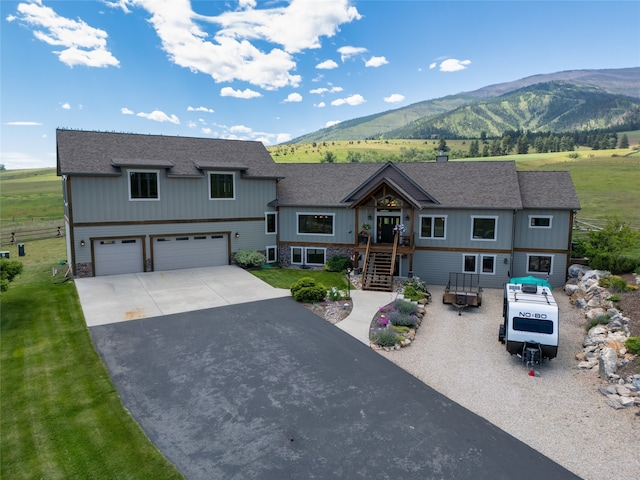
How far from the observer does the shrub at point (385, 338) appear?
44.4ft

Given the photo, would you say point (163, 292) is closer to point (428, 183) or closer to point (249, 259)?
point (249, 259)

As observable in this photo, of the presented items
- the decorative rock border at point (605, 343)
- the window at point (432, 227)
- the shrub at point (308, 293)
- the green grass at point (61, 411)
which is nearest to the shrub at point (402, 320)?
the shrub at point (308, 293)

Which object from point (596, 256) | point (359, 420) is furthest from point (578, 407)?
point (596, 256)

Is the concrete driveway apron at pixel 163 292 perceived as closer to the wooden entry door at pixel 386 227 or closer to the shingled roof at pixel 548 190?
the wooden entry door at pixel 386 227

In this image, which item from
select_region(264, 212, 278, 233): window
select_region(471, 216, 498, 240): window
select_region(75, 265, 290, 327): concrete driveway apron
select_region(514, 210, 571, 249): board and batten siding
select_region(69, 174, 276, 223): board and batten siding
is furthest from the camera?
select_region(264, 212, 278, 233): window

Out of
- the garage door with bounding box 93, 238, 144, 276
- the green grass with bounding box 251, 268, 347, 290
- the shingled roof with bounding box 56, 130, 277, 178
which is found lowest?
the green grass with bounding box 251, 268, 347, 290

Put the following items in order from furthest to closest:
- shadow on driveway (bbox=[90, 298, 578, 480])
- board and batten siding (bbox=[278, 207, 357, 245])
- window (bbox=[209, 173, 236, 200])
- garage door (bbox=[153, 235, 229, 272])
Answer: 1. board and batten siding (bbox=[278, 207, 357, 245])
2. window (bbox=[209, 173, 236, 200])
3. garage door (bbox=[153, 235, 229, 272])
4. shadow on driveway (bbox=[90, 298, 578, 480])

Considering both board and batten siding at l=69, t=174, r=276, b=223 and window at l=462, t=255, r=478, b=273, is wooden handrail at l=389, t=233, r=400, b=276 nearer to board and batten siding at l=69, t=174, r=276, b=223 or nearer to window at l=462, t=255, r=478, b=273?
window at l=462, t=255, r=478, b=273

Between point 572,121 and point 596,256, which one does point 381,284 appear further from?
point 572,121

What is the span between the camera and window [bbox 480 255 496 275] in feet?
72.7

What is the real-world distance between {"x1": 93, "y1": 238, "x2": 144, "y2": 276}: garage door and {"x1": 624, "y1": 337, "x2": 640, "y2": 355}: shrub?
22.4 metres

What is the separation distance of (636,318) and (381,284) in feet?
34.8

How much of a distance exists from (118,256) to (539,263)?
24032 millimetres

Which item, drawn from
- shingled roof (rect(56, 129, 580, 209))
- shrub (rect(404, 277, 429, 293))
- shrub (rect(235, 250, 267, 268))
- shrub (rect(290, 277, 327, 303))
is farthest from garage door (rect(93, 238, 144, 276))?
shrub (rect(404, 277, 429, 293))
